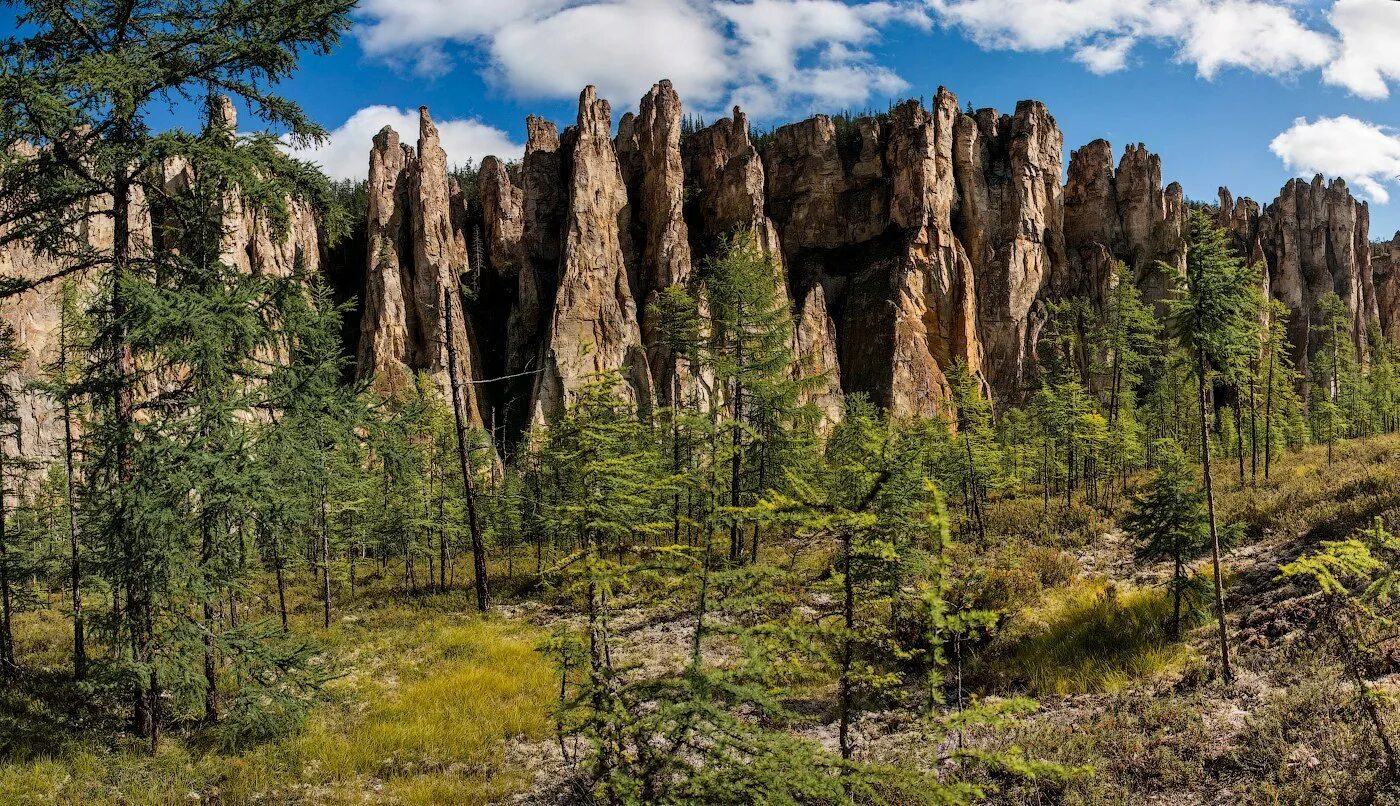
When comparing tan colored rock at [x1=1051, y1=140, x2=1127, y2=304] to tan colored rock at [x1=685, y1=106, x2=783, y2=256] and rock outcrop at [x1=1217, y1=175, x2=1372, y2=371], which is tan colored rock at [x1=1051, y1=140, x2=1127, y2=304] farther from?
tan colored rock at [x1=685, y1=106, x2=783, y2=256]

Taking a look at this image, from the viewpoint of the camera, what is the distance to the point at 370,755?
31.5 ft

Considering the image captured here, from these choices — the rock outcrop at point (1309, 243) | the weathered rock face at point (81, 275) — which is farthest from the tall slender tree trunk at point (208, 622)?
the rock outcrop at point (1309, 243)

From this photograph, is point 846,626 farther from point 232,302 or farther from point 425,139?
point 425,139

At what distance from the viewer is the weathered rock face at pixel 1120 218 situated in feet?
225

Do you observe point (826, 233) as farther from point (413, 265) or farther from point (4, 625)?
point (4, 625)

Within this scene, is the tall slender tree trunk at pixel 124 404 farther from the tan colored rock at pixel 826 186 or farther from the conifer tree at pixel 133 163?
the tan colored rock at pixel 826 186

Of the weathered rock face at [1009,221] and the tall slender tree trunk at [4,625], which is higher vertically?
the weathered rock face at [1009,221]

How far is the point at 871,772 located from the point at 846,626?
3.12ft

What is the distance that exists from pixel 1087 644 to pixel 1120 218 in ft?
243

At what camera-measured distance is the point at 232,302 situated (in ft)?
23.9

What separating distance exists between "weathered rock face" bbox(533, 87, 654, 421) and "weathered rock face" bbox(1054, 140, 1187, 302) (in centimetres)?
4375

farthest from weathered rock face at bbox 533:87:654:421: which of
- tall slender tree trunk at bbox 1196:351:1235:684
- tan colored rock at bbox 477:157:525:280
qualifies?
tall slender tree trunk at bbox 1196:351:1235:684

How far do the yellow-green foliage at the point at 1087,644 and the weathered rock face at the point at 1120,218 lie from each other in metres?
63.0

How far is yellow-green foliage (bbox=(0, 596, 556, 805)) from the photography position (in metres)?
8.39
